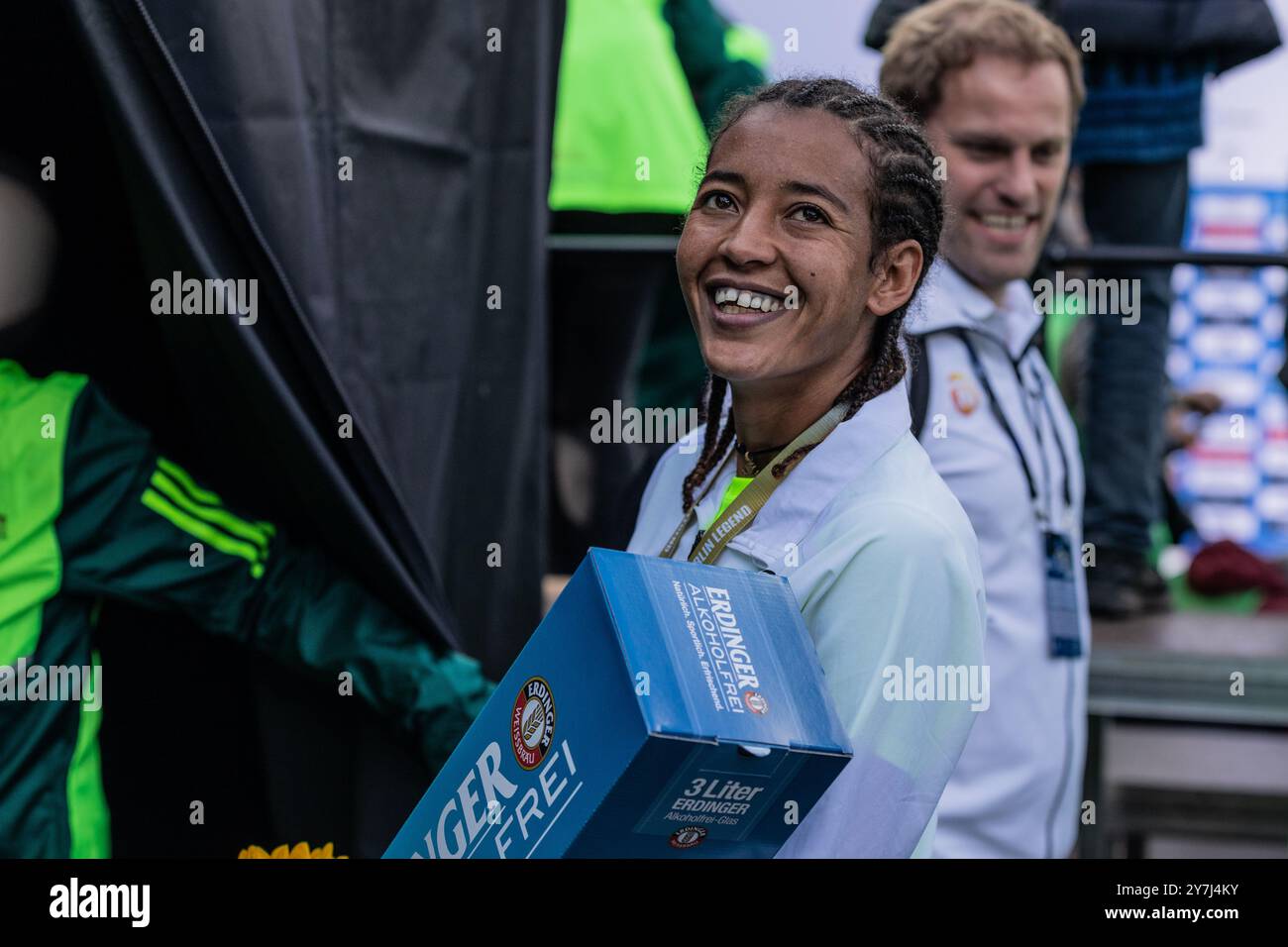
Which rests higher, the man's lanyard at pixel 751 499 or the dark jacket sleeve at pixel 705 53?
the dark jacket sleeve at pixel 705 53

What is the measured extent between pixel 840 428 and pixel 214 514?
1.04 metres

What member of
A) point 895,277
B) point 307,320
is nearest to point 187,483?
point 307,320

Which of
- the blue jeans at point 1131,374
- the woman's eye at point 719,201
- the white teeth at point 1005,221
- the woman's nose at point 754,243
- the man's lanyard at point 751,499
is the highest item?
the woman's eye at point 719,201

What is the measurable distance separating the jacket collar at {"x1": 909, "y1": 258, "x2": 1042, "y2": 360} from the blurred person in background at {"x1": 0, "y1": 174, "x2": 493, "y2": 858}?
84 centimetres

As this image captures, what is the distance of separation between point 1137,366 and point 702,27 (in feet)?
4.46

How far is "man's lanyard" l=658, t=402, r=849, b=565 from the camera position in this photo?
1698 millimetres

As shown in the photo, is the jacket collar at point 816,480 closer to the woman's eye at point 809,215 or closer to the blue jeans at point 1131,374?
the woman's eye at point 809,215

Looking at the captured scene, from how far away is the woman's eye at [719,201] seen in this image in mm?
1728

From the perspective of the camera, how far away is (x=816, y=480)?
166 centimetres

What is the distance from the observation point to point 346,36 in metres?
2.51

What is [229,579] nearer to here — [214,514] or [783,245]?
[214,514]

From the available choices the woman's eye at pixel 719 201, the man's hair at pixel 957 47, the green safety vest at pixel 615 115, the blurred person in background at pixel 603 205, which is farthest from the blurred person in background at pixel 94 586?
the green safety vest at pixel 615 115

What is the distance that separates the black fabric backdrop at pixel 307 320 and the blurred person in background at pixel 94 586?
8 cm
